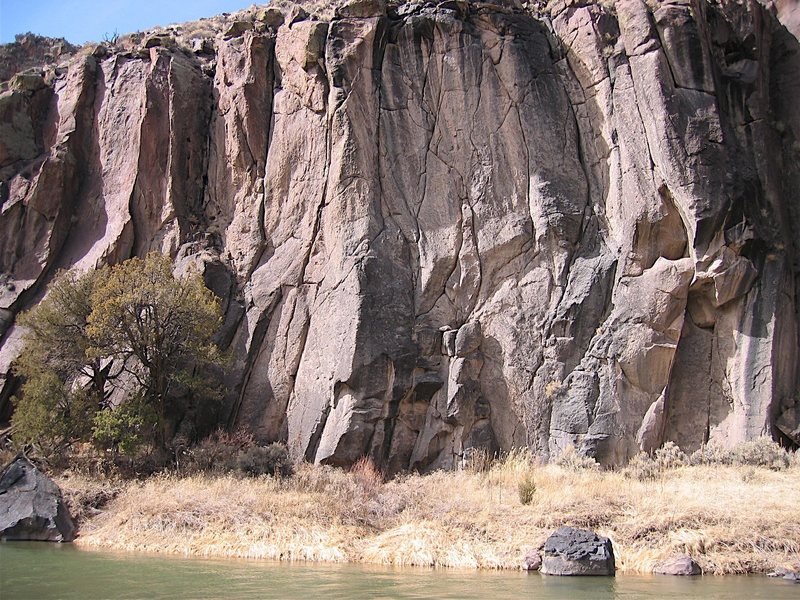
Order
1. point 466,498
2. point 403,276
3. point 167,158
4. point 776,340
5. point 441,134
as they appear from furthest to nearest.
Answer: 1. point 167,158
2. point 441,134
3. point 403,276
4. point 776,340
5. point 466,498

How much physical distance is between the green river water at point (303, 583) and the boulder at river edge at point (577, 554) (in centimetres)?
23

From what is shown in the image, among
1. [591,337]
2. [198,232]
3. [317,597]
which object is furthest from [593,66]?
[317,597]

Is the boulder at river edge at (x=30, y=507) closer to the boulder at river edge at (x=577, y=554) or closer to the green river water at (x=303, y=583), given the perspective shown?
the green river water at (x=303, y=583)

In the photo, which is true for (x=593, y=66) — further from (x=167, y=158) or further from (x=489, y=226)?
(x=167, y=158)

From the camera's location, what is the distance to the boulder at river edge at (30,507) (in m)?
17.0

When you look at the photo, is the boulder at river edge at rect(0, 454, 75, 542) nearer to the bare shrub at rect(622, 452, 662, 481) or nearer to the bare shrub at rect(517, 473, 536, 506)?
the bare shrub at rect(517, 473, 536, 506)

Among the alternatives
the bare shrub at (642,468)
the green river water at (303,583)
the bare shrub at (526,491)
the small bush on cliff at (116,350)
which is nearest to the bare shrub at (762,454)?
the bare shrub at (642,468)

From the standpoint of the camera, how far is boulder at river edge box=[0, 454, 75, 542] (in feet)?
55.6

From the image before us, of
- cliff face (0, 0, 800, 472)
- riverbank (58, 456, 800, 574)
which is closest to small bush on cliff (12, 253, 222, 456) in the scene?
riverbank (58, 456, 800, 574)

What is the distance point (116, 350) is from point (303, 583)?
12270 millimetres

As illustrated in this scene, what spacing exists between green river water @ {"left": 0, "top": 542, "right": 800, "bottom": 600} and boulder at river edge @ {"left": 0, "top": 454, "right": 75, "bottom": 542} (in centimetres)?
225

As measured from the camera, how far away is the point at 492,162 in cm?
2450

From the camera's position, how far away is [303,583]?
40.1 feet

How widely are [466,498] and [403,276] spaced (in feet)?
25.6
